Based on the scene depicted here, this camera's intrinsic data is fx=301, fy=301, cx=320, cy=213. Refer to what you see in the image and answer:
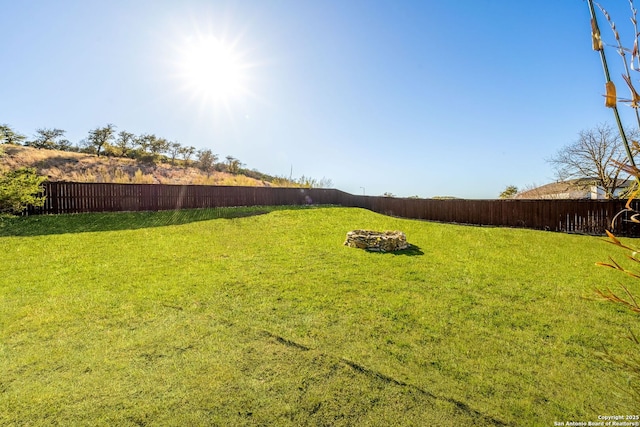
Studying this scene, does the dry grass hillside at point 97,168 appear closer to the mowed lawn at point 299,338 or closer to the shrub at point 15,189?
the shrub at point 15,189

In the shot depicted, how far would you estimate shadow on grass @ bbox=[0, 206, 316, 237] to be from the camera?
8.34 metres

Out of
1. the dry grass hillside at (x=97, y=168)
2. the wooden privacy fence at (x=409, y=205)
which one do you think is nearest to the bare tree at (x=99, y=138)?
the dry grass hillside at (x=97, y=168)

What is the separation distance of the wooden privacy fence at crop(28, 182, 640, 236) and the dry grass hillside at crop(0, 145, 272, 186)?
2.30 meters

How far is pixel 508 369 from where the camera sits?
3.01 m

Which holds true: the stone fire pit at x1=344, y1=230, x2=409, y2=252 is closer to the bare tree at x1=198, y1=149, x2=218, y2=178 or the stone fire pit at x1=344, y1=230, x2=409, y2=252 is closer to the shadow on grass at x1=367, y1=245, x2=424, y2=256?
the shadow on grass at x1=367, y1=245, x2=424, y2=256

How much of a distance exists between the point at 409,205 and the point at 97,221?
Result: 1314 cm

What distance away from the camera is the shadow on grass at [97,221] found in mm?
8336

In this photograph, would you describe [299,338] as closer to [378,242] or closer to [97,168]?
[378,242]

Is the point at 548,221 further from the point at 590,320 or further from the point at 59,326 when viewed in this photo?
the point at 59,326

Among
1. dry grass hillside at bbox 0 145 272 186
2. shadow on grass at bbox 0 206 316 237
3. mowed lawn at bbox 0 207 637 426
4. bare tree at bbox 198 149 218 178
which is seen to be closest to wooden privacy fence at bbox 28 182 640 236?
shadow on grass at bbox 0 206 316 237

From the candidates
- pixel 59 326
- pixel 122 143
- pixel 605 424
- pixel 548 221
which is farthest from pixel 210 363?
pixel 122 143

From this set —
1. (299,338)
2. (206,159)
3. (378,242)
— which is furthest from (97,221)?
(206,159)

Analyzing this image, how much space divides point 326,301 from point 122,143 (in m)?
25.8

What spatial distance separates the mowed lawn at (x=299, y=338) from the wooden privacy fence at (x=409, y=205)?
3.27 metres
